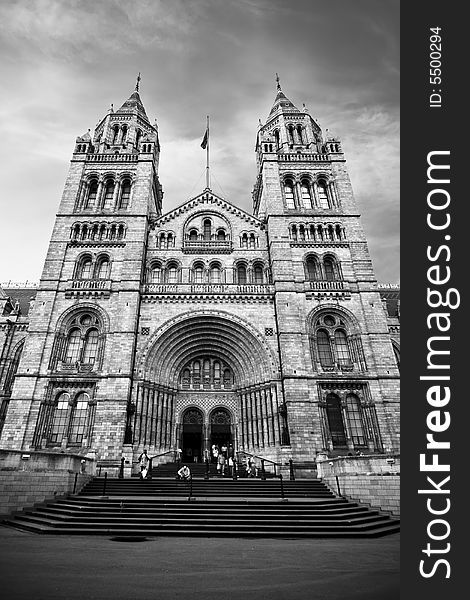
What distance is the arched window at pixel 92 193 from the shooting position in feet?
96.2

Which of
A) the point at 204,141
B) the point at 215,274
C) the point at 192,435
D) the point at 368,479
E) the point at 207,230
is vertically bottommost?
the point at 368,479

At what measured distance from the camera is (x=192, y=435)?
77.4ft

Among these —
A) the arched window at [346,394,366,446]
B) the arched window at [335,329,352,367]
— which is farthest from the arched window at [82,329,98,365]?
the arched window at [346,394,366,446]

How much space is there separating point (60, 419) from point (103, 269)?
10718mm

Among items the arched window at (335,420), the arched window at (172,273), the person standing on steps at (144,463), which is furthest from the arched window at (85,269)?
the arched window at (335,420)

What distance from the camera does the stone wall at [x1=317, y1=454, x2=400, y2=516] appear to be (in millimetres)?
13758

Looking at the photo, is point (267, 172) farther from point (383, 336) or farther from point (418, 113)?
point (418, 113)

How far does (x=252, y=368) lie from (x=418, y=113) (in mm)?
19050

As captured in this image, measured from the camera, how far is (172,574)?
5934mm

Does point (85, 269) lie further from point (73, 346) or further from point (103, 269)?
point (73, 346)

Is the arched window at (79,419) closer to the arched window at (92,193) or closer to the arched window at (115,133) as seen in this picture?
the arched window at (92,193)

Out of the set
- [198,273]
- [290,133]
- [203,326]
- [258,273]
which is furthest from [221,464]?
[290,133]

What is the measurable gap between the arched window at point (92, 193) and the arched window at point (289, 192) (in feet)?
52.2

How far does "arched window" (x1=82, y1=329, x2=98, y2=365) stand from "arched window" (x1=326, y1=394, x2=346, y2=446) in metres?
15.2
